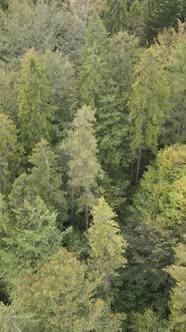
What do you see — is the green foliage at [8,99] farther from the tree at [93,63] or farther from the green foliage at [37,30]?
the green foliage at [37,30]

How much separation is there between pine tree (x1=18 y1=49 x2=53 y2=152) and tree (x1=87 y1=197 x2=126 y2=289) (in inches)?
372

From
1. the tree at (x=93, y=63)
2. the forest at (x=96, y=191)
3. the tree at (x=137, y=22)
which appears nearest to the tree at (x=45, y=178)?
the forest at (x=96, y=191)

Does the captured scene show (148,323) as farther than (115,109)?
No

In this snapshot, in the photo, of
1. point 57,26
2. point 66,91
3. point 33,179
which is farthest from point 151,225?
point 57,26

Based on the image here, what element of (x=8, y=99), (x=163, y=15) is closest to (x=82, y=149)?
(x=8, y=99)

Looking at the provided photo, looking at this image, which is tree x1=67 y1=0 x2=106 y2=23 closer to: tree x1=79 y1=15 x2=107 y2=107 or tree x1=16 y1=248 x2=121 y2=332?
tree x1=79 y1=15 x2=107 y2=107

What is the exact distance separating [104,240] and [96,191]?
297 inches

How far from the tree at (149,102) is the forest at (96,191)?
0.09 metres

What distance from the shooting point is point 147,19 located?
50.2 m

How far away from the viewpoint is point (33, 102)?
32.6 metres

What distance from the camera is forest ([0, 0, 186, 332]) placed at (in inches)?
1014

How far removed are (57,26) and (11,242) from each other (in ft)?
90.0

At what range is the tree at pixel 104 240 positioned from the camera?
83.2ft

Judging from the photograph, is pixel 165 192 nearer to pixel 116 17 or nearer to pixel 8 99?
pixel 8 99
